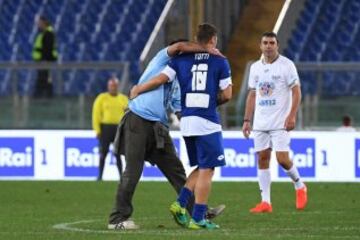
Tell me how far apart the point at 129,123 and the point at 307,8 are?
1789 centimetres

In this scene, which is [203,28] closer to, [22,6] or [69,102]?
[69,102]

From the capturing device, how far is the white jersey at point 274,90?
17.5m

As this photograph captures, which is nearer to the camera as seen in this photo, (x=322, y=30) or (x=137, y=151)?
(x=137, y=151)

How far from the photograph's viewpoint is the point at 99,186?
24.0 metres

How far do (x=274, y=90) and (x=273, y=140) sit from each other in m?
0.67


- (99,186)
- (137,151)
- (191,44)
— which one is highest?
(191,44)

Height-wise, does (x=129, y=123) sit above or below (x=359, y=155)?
above

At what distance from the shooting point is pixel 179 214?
14.3 meters

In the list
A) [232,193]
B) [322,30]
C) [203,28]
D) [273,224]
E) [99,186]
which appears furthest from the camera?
[322,30]

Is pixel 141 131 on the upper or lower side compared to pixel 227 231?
upper

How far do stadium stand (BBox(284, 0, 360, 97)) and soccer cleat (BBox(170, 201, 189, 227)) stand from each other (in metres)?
16.5

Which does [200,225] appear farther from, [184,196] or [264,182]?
[264,182]

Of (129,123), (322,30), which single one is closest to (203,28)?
(129,123)

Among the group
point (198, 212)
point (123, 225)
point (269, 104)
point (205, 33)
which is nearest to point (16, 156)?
point (269, 104)
